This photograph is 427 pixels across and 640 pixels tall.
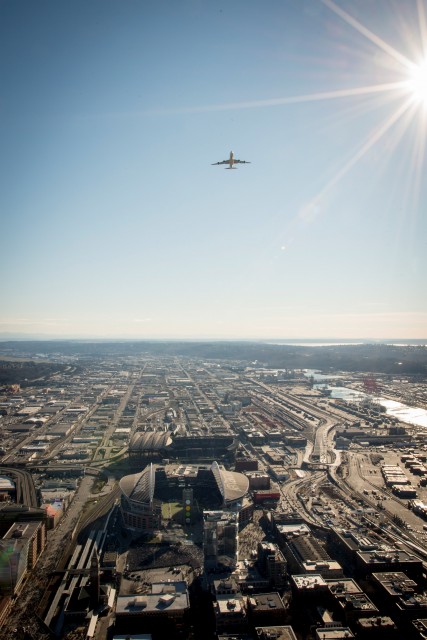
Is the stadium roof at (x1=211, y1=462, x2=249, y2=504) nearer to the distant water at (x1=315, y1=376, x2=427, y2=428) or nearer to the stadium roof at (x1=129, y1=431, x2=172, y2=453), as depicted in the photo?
the stadium roof at (x1=129, y1=431, x2=172, y2=453)

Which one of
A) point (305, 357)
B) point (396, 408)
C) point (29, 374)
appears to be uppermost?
point (305, 357)

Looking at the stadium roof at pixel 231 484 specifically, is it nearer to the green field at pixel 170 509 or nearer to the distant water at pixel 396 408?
the green field at pixel 170 509

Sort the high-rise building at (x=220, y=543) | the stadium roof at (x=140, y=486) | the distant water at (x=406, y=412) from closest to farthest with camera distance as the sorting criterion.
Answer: the high-rise building at (x=220, y=543)
the stadium roof at (x=140, y=486)
the distant water at (x=406, y=412)

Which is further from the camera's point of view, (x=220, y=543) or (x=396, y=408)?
(x=396, y=408)

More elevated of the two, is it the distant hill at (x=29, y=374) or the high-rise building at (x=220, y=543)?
the distant hill at (x=29, y=374)

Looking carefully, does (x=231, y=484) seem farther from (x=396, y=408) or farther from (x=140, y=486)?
(x=396, y=408)

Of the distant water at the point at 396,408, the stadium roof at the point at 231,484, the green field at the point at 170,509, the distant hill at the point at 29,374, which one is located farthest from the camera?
the distant hill at the point at 29,374

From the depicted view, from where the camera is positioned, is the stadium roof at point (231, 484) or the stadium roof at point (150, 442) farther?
the stadium roof at point (150, 442)

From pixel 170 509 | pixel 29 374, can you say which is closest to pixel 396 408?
pixel 170 509

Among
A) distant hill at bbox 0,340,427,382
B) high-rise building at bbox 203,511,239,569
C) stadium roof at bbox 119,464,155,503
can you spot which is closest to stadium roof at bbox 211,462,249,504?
stadium roof at bbox 119,464,155,503

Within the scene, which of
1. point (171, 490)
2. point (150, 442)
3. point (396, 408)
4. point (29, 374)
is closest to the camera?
point (171, 490)

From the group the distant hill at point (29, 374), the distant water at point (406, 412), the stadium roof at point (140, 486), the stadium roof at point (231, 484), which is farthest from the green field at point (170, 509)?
the distant hill at point (29, 374)

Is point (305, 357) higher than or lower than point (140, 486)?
higher

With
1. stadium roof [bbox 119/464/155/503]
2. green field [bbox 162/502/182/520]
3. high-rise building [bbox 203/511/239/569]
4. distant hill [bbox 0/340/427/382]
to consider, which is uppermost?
distant hill [bbox 0/340/427/382]
